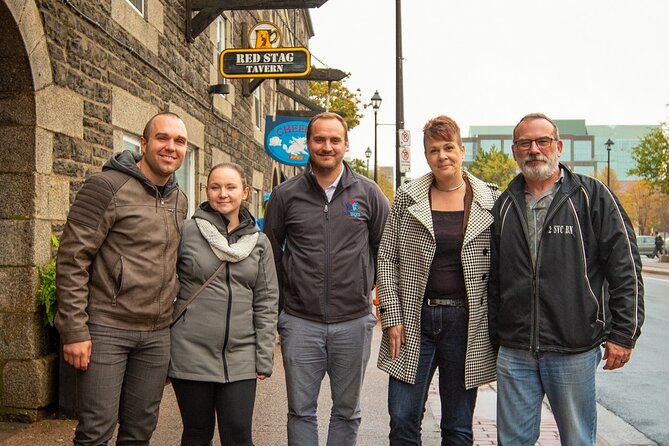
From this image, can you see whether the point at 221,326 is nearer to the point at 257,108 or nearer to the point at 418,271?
the point at 418,271

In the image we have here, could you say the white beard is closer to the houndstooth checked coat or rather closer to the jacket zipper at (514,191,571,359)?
the jacket zipper at (514,191,571,359)

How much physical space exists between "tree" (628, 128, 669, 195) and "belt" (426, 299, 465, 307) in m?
26.6

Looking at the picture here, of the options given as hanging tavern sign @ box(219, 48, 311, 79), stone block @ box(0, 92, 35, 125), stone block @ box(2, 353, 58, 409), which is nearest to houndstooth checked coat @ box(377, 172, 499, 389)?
stone block @ box(2, 353, 58, 409)

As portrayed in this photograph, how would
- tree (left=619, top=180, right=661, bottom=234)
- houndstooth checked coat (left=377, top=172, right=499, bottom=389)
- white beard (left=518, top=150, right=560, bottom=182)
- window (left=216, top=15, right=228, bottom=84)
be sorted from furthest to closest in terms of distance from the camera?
tree (left=619, top=180, right=661, bottom=234)
window (left=216, top=15, right=228, bottom=84)
houndstooth checked coat (left=377, top=172, right=499, bottom=389)
white beard (left=518, top=150, right=560, bottom=182)

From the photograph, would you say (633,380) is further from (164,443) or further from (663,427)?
(164,443)

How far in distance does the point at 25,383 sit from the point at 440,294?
3.28 m

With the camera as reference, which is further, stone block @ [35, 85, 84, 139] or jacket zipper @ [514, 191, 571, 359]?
stone block @ [35, 85, 84, 139]

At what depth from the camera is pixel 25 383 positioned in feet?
16.8

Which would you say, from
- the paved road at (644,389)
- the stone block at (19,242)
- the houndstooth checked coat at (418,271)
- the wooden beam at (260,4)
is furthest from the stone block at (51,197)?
the paved road at (644,389)

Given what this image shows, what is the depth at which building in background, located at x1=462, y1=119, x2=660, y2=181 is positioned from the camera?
136 metres

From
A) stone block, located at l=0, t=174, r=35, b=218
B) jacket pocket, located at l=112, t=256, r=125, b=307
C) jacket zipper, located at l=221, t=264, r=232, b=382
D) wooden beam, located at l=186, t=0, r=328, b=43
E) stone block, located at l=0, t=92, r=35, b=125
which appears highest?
wooden beam, located at l=186, t=0, r=328, b=43

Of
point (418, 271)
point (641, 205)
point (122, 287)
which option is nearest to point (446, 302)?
point (418, 271)

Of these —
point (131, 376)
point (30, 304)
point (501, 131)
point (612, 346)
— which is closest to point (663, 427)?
point (612, 346)

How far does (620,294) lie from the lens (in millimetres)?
3254
